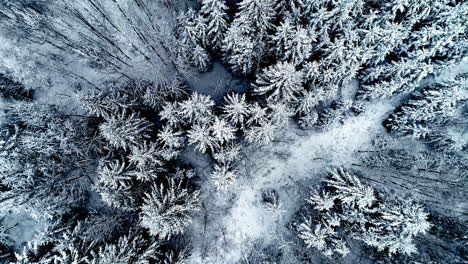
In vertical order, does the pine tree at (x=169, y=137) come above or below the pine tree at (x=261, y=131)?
below

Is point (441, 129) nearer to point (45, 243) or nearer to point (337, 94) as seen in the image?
point (337, 94)

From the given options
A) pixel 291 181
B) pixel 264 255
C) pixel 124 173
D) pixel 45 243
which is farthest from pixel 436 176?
pixel 45 243

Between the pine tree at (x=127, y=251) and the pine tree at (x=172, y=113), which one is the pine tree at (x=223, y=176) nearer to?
the pine tree at (x=172, y=113)

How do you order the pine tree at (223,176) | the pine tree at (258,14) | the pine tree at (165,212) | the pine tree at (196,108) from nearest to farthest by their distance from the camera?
the pine tree at (165,212) → the pine tree at (258,14) → the pine tree at (196,108) → the pine tree at (223,176)

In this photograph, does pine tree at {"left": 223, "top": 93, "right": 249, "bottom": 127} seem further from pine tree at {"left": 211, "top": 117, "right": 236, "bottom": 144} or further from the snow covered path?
the snow covered path

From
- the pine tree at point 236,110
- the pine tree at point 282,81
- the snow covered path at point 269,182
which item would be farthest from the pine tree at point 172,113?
the snow covered path at point 269,182
